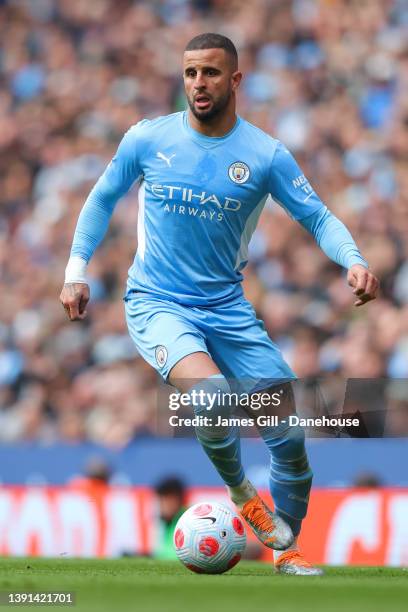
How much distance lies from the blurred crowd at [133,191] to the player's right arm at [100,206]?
12.5 feet

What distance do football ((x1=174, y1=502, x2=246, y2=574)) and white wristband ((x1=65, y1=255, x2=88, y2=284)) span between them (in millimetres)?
1335

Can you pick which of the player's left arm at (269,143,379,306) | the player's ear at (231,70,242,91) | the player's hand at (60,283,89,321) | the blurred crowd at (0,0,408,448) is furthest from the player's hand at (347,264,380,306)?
the blurred crowd at (0,0,408,448)

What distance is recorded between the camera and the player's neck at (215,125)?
657cm

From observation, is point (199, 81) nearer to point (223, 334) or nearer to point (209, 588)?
point (223, 334)

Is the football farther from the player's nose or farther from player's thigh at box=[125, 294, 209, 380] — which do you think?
the player's nose

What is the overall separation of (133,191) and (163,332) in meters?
8.00

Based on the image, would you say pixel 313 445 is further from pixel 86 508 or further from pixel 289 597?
pixel 289 597

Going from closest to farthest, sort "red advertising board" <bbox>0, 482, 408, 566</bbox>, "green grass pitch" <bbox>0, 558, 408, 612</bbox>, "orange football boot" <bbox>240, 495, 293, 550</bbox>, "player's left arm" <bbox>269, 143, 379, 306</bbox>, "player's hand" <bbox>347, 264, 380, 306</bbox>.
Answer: "green grass pitch" <bbox>0, 558, 408, 612</bbox>
"player's hand" <bbox>347, 264, 380, 306</bbox>
"orange football boot" <bbox>240, 495, 293, 550</bbox>
"player's left arm" <bbox>269, 143, 379, 306</bbox>
"red advertising board" <bbox>0, 482, 408, 566</bbox>

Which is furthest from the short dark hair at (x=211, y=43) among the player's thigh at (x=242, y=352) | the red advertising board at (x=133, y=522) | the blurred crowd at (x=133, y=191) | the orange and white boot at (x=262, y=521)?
the red advertising board at (x=133, y=522)

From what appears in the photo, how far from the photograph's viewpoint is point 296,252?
12203 millimetres

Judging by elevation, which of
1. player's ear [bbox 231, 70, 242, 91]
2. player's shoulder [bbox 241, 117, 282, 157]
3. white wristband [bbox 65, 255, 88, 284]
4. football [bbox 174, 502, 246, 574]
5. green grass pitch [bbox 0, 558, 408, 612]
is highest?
player's ear [bbox 231, 70, 242, 91]

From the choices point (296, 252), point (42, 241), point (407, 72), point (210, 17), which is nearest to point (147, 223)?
point (296, 252)

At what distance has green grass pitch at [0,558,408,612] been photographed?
4711mm

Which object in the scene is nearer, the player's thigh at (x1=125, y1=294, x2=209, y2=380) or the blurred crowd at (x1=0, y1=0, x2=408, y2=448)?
the player's thigh at (x1=125, y1=294, x2=209, y2=380)
